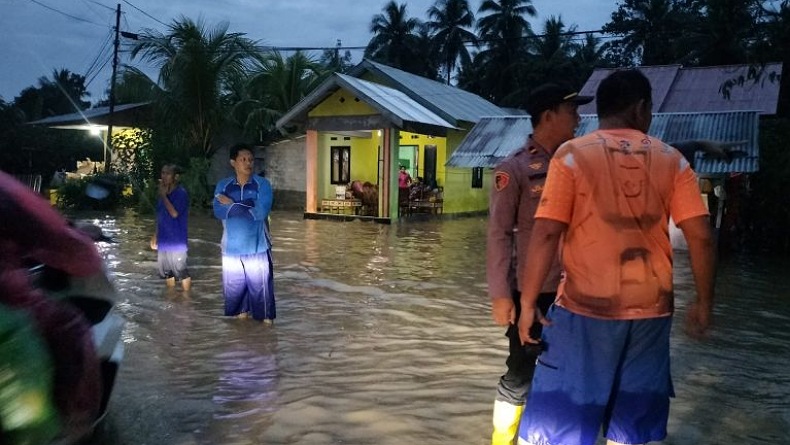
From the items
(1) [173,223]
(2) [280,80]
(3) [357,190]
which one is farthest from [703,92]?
(1) [173,223]

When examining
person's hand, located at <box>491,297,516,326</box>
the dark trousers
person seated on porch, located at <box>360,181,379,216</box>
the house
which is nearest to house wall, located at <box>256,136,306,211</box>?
person seated on porch, located at <box>360,181,379,216</box>

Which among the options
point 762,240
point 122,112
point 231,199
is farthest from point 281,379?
point 122,112

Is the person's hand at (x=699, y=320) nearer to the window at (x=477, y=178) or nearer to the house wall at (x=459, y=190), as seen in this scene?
the house wall at (x=459, y=190)

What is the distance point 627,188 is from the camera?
7.79ft

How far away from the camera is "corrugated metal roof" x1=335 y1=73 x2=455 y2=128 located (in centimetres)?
1699

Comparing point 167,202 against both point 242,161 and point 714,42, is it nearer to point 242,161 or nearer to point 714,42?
point 242,161

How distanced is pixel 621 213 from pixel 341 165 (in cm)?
1927

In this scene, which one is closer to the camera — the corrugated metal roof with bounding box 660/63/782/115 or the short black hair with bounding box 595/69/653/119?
the short black hair with bounding box 595/69/653/119

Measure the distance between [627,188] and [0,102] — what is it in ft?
111

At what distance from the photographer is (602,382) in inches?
95.2

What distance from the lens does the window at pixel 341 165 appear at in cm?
2130

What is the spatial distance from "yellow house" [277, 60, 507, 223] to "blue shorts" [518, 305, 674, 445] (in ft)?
47.8

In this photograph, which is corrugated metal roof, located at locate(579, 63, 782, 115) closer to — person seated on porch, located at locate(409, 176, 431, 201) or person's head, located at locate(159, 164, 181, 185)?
person seated on porch, located at locate(409, 176, 431, 201)

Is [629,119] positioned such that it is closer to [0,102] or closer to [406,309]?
[406,309]
